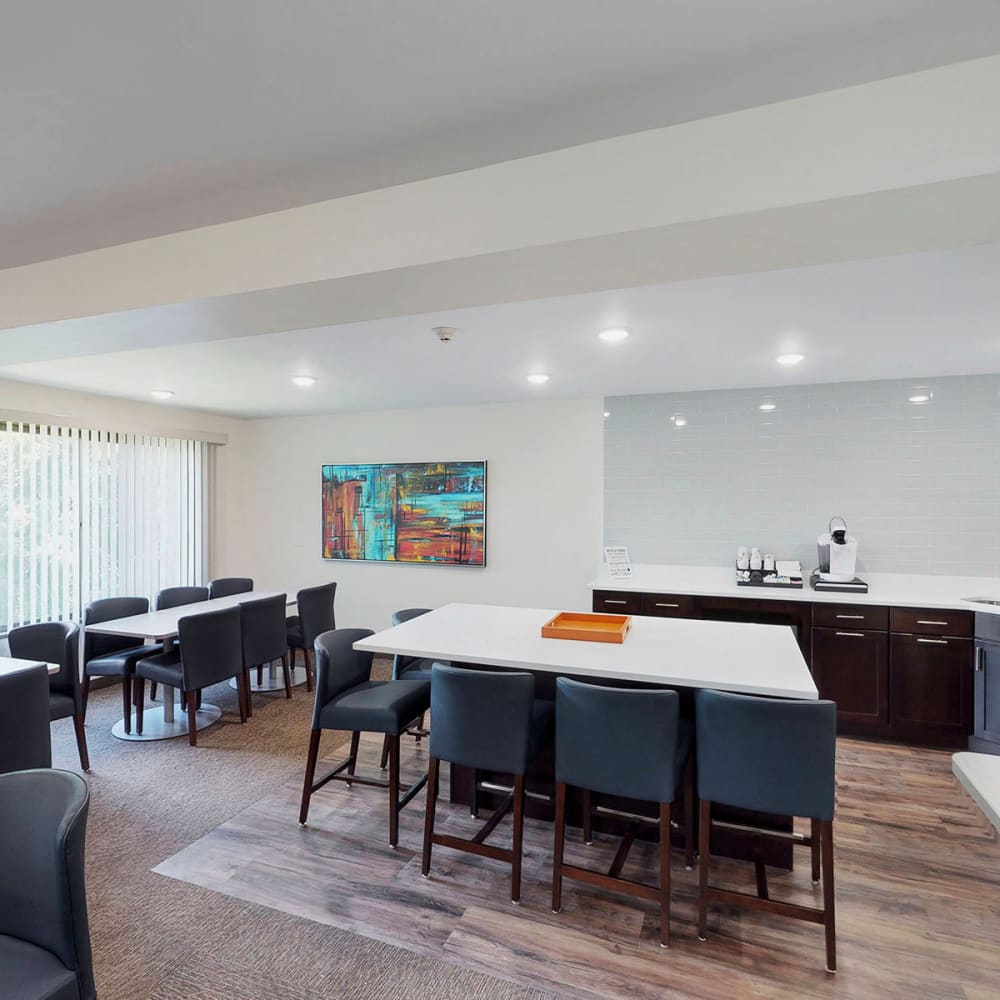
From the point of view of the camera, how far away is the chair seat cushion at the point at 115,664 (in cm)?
386

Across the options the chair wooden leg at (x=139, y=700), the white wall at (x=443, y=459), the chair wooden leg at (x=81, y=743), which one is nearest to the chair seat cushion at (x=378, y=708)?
the chair wooden leg at (x=81, y=743)

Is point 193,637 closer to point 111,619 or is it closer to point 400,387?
point 111,619

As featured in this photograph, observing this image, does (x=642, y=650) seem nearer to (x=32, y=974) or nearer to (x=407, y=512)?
(x=32, y=974)

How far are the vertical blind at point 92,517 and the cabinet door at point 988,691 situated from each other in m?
6.48

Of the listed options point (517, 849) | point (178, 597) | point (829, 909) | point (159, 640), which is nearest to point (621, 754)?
point (517, 849)

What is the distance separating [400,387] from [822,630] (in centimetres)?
345

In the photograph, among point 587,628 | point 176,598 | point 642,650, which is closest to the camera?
point 642,650

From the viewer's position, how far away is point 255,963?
1931 millimetres

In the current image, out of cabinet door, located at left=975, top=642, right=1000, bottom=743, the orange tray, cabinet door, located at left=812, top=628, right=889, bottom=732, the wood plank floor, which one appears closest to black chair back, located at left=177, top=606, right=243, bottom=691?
the wood plank floor

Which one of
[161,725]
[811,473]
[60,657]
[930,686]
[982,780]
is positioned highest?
[811,473]

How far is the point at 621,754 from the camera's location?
2041mm

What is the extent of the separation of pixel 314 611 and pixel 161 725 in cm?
125

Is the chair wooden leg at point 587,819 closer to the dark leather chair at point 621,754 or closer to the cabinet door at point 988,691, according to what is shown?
→ the dark leather chair at point 621,754

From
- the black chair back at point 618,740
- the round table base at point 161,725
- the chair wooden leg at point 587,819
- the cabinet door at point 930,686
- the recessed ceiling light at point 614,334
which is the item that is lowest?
the round table base at point 161,725
